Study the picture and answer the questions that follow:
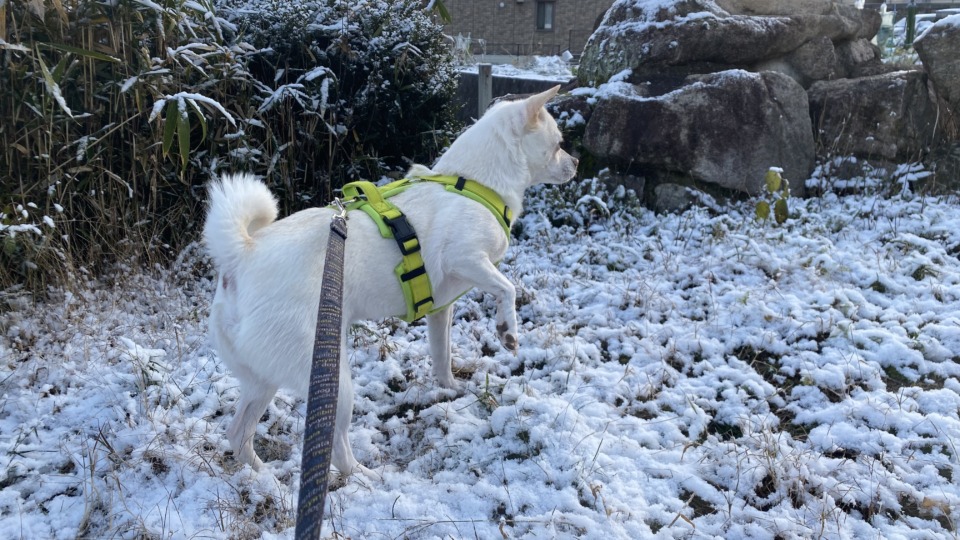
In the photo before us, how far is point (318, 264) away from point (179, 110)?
5.68ft

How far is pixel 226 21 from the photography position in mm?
4289

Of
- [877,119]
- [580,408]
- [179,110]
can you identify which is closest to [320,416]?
[580,408]

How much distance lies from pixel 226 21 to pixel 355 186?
2.41 meters

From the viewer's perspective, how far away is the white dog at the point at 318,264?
2.19 metres

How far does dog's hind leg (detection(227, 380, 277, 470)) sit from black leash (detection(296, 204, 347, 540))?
89cm

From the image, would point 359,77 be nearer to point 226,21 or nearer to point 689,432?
point 226,21

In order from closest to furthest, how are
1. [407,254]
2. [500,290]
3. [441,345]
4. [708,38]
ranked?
1. [407,254]
2. [500,290]
3. [441,345]
4. [708,38]

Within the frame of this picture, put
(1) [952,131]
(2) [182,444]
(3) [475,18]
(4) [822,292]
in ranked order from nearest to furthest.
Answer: (2) [182,444] → (4) [822,292] → (1) [952,131] → (3) [475,18]

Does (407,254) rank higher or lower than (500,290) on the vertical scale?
higher

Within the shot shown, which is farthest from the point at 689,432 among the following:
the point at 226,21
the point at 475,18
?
the point at 475,18

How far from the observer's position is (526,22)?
23922mm

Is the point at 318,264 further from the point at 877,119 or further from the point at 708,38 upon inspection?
the point at 877,119

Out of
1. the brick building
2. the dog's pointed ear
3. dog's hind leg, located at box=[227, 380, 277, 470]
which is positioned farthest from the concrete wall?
the brick building

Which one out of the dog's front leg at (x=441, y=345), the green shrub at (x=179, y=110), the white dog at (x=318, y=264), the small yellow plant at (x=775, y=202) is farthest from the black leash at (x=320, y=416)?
the small yellow plant at (x=775, y=202)
